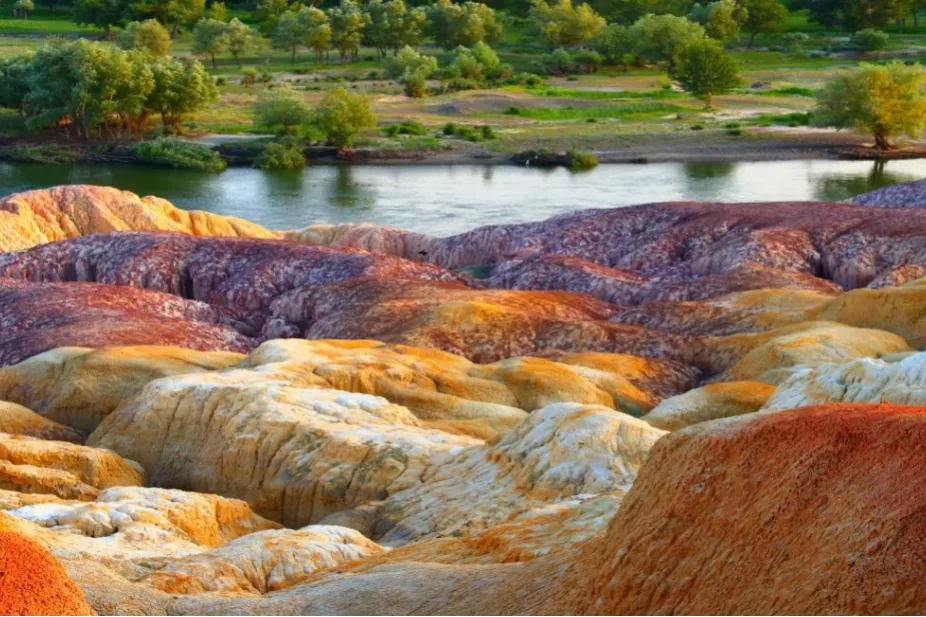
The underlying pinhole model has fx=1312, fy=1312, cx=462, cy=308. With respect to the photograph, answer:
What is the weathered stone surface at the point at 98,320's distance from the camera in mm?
33156

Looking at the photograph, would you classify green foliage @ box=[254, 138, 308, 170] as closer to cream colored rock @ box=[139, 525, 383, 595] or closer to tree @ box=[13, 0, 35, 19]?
tree @ box=[13, 0, 35, 19]

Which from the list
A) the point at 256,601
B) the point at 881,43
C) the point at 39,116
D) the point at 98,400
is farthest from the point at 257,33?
the point at 256,601

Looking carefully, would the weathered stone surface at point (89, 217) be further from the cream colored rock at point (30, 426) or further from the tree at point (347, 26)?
the tree at point (347, 26)

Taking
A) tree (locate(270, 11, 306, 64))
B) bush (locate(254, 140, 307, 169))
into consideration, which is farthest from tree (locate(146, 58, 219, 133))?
tree (locate(270, 11, 306, 64))

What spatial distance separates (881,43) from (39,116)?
76.7 meters

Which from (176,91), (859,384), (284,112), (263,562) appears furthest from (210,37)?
(263,562)

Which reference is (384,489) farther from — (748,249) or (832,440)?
(748,249)

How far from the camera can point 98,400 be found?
26406 millimetres

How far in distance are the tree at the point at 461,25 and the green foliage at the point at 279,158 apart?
1732 inches

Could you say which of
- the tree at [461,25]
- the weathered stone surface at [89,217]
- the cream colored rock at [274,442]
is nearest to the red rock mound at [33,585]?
the cream colored rock at [274,442]

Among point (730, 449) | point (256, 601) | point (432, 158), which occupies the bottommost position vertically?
point (432, 158)

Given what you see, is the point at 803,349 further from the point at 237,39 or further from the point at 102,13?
the point at 102,13

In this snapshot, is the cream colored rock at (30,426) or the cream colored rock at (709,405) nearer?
the cream colored rock at (709,405)

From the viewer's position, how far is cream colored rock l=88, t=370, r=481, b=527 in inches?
807
